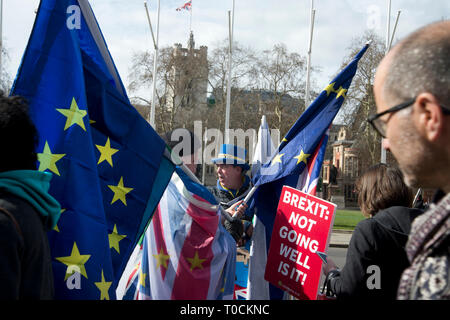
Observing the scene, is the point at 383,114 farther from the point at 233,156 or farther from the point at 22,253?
the point at 233,156

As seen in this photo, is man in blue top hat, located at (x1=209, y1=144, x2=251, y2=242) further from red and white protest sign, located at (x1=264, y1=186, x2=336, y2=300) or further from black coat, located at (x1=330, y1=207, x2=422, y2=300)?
black coat, located at (x1=330, y1=207, x2=422, y2=300)

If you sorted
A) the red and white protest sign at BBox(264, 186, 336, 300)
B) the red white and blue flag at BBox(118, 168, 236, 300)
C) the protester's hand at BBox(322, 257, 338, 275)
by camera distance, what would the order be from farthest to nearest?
the red white and blue flag at BBox(118, 168, 236, 300) < the red and white protest sign at BBox(264, 186, 336, 300) < the protester's hand at BBox(322, 257, 338, 275)

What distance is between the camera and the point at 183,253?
10.6 ft

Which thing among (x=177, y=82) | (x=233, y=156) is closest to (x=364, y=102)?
(x=177, y=82)

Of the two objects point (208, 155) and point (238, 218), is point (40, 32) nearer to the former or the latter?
Answer: point (238, 218)

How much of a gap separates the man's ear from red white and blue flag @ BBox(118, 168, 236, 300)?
232cm

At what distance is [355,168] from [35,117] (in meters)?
49.3

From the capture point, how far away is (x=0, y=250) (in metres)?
1.41

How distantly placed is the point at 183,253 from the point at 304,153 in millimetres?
1341

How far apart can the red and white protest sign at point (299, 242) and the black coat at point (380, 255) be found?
2.42 ft

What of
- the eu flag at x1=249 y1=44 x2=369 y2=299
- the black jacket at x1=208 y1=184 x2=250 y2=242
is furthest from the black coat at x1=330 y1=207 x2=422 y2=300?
the black jacket at x1=208 y1=184 x2=250 y2=242

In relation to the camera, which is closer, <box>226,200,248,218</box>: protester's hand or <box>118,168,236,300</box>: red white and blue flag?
<box>118,168,236,300</box>: red white and blue flag

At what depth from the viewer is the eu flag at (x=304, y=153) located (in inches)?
150

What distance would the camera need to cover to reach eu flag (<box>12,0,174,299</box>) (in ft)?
7.73
